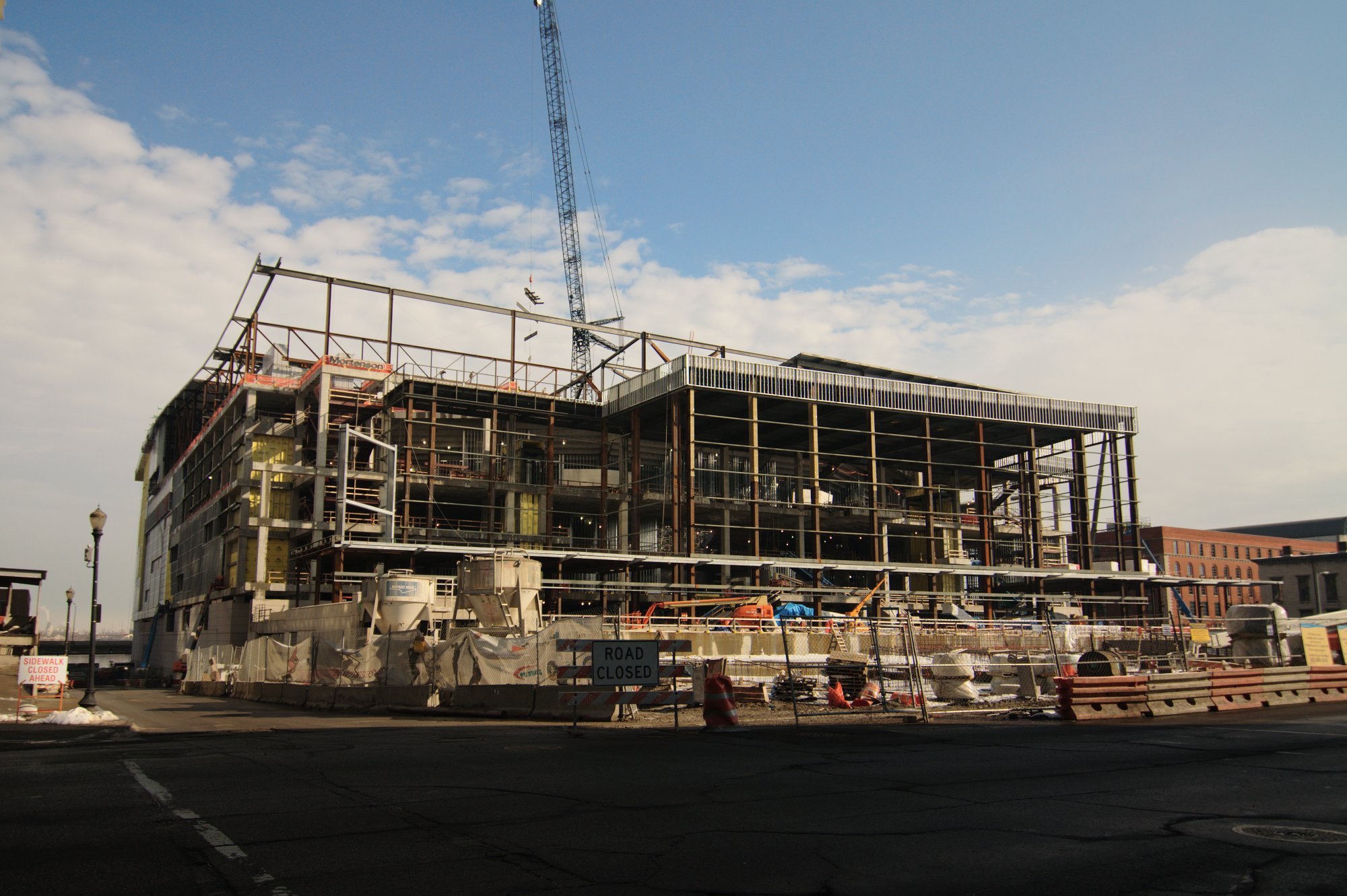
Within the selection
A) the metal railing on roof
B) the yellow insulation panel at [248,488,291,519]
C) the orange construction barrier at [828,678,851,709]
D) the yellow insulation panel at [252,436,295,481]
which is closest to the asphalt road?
the orange construction barrier at [828,678,851,709]

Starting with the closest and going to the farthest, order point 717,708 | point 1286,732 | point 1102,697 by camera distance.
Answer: point 1286,732 < point 717,708 < point 1102,697

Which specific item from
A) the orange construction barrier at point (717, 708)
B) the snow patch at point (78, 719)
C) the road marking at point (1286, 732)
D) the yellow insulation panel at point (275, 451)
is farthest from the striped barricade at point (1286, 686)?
the yellow insulation panel at point (275, 451)

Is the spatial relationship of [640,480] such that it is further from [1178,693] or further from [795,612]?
[1178,693]

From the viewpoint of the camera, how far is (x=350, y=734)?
62.9 ft

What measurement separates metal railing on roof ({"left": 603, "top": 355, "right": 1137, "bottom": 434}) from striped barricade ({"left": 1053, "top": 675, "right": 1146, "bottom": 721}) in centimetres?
4664

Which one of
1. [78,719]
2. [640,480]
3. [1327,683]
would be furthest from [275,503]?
[1327,683]

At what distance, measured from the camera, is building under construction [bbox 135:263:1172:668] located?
67.8m

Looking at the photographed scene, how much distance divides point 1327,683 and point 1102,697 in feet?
31.2

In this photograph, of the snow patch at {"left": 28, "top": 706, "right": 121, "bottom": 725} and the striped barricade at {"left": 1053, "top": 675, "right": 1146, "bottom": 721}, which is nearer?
the striped barricade at {"left": 1053, "top": 675, "right": 1146, "bottom": 721}

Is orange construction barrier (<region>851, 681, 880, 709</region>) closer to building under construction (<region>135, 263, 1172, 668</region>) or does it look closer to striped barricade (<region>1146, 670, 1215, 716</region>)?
striped barricade (<region>1146, 670, 1215, 716</region>)

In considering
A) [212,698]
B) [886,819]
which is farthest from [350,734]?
[212,698]

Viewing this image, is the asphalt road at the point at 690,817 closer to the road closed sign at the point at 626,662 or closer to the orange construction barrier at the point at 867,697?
the road closed sign at the point at 626,662

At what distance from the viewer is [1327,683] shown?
2639 centimetres

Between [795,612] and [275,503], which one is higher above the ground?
[275,503]
